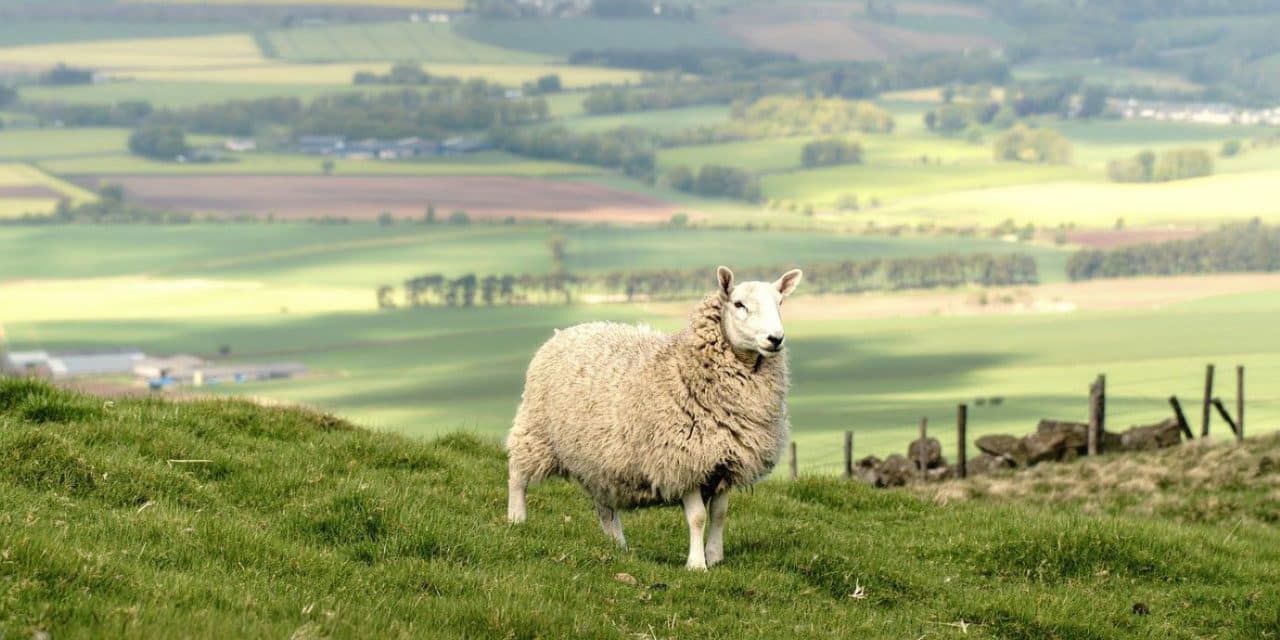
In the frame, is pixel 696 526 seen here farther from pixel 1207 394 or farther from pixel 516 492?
pixel 1207 394

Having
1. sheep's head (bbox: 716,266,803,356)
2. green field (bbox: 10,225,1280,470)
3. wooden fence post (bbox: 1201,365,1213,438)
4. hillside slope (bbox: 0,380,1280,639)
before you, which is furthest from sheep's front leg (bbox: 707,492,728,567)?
green field (bbox: 10,225,1280,470)

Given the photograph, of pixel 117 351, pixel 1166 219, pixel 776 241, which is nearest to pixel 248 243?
pixel 117 351

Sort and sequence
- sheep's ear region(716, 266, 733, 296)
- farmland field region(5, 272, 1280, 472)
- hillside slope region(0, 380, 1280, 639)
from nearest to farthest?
hillside slope region(0, 380, 1280, 639)
sheep's ear region(716, 266, 733, 296)
farmland field region(5, 272, 1280, 472)

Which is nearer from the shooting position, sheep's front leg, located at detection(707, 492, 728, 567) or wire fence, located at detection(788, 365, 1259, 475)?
sheep's front leg, located at detection(707, 492, 728, 567)

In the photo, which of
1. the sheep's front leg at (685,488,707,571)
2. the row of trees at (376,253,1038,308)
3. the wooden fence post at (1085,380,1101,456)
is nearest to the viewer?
the sheep's front leg at (685,488,707,571)

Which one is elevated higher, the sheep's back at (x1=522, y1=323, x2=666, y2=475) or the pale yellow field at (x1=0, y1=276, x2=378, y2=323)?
the sheep's back at (x1=522, y1=323, x2=666, y2=475)

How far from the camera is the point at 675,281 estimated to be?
158250 millimetres

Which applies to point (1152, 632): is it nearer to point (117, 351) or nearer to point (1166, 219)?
point (117, 351)

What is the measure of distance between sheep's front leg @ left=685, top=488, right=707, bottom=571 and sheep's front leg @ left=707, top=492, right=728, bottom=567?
0.26ft

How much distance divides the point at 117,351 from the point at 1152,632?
132 metres

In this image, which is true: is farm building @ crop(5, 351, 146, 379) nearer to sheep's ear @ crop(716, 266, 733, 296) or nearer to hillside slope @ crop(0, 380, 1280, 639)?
hillside slope @ crop(0, 380, 1280, 639)

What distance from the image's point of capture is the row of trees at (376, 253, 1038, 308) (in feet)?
513

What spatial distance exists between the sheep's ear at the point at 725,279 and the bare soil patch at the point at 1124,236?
545ft

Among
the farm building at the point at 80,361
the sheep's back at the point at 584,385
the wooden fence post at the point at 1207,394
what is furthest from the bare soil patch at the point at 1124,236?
the sheep's back at the point at 584,385
